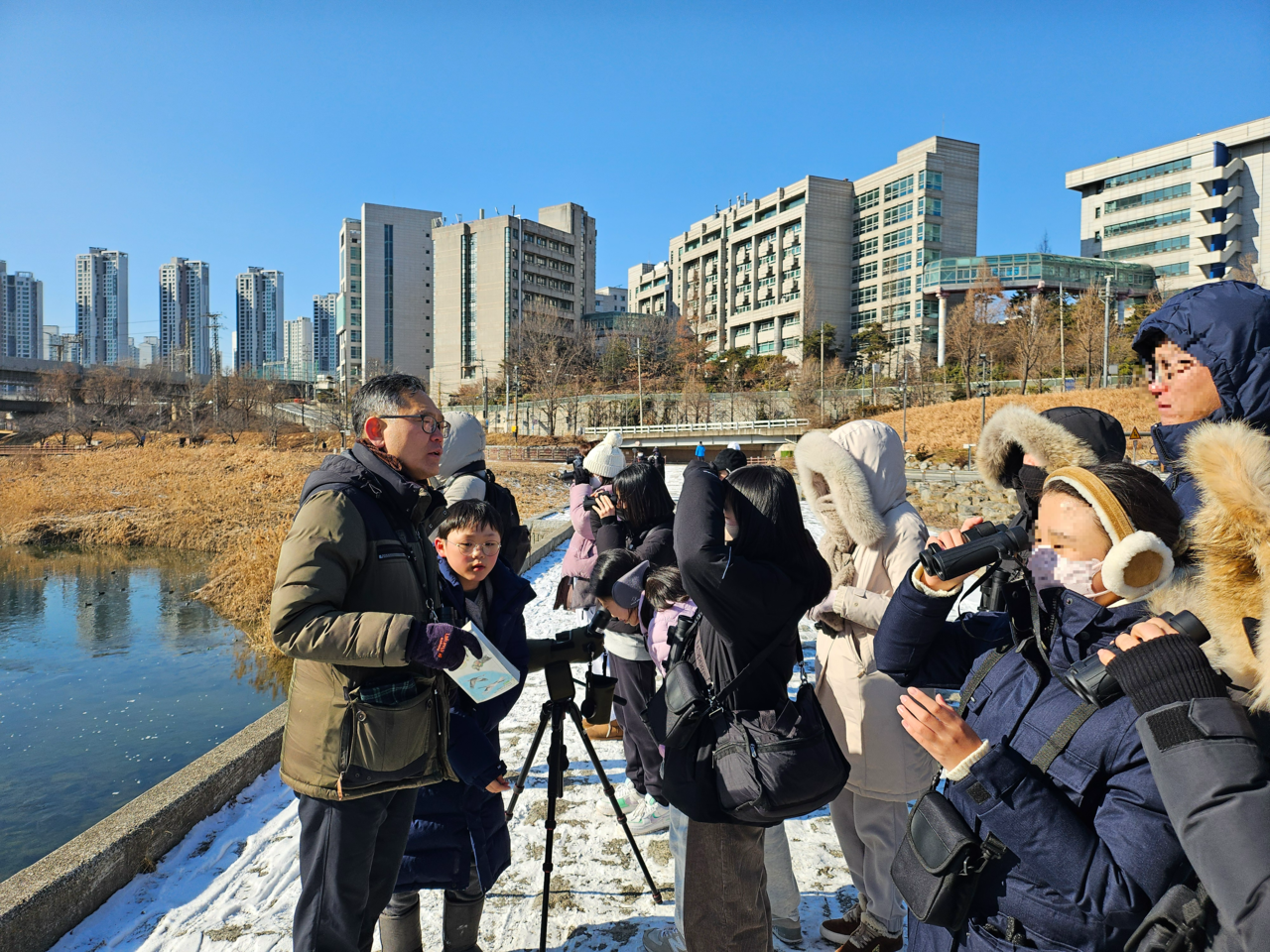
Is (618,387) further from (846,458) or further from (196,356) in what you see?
(196,356)

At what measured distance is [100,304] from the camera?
410 ft

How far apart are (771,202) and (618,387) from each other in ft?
79.6

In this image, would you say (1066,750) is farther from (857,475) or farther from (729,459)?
(729,459)

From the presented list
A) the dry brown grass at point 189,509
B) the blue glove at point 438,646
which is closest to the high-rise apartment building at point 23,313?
the dry brown grass at point 189,509

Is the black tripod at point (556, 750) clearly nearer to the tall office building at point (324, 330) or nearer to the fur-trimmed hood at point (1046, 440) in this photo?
the fur-trimmed hood at point (1046, 440)

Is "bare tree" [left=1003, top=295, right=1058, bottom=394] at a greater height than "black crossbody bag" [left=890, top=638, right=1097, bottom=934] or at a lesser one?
greater

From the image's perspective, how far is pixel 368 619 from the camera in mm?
1849

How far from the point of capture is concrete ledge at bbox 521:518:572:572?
9.48 metres

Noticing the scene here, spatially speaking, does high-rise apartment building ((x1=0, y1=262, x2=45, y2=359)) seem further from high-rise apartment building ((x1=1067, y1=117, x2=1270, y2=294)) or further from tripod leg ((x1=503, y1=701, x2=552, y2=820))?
high-rise apartment building ((x1=1067, y1=117, x2=1270, y2=294))

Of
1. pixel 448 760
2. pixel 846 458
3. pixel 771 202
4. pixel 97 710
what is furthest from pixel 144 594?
pixel 771 202

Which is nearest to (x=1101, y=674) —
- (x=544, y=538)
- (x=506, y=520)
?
(x=506, y=520)

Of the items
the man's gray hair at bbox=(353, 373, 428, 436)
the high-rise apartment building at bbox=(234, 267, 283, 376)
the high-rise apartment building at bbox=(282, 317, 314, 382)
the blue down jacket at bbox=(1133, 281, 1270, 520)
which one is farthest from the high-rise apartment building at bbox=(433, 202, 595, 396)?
the high-rise apartment building at bbox=(282, 317, 314, 382)

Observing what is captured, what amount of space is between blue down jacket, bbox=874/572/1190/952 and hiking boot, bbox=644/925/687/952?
1279 millimetres

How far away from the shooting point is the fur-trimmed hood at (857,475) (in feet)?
8.50
